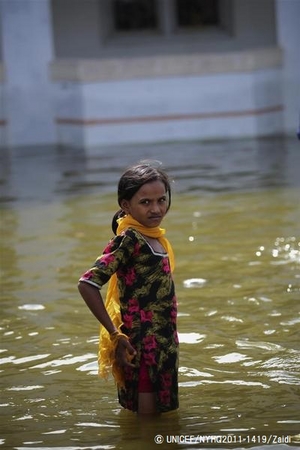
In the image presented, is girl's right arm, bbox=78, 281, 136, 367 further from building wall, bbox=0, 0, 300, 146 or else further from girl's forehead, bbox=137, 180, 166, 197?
building wall, bbox=0, 0, 300, 146

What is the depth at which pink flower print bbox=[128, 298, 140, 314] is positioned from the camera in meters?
4.82

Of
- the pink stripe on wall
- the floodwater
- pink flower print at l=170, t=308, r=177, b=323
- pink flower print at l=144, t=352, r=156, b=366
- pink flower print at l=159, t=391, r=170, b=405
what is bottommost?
the floodwater

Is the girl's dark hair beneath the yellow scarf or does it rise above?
above

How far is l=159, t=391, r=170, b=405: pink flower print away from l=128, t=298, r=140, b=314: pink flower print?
0.38 m

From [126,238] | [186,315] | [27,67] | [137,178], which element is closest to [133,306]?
[126,238]

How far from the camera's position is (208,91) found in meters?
17.8

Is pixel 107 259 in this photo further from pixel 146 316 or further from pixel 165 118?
pixel 165 118

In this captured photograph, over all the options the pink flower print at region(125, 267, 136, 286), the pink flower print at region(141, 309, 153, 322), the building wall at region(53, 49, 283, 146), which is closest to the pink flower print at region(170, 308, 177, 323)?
the pink flower print at region(141, 309, 153, 322)

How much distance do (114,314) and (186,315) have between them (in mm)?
2154

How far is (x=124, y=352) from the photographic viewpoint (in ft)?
15.4

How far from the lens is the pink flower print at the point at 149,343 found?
15.7 ft

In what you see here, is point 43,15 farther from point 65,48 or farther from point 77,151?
point 77,151

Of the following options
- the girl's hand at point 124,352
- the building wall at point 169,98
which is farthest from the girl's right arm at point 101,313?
the building wall at point 169,98

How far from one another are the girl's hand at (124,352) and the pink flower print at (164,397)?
0.76 feet
